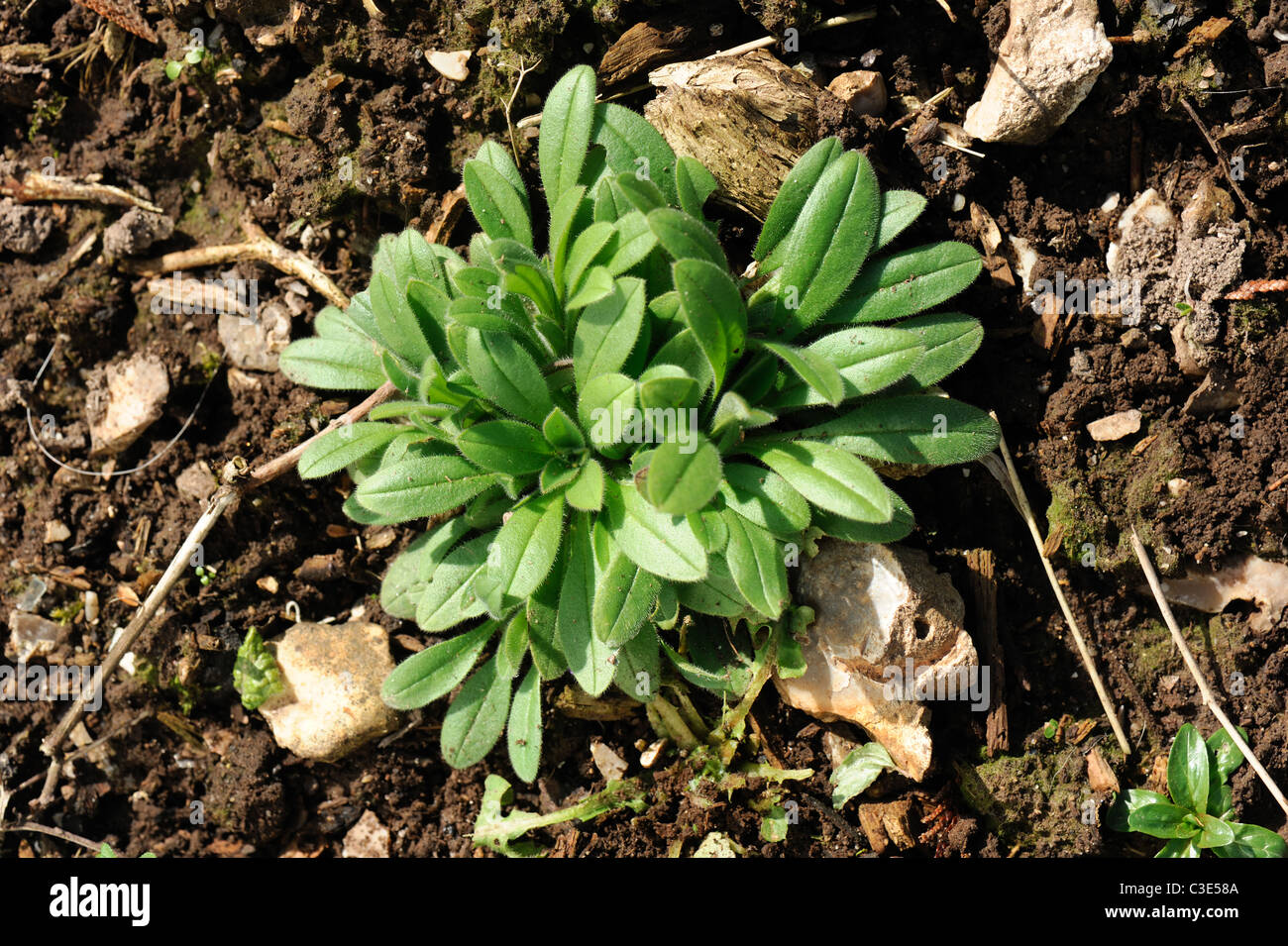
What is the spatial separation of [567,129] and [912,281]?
1170mm

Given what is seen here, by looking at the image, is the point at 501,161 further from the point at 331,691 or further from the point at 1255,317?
the point at 1255,317

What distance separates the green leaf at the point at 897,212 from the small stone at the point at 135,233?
272cm

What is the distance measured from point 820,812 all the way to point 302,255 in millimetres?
2751

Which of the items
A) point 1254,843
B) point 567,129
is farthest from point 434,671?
point 1254,843

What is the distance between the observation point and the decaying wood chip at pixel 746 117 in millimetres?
3025

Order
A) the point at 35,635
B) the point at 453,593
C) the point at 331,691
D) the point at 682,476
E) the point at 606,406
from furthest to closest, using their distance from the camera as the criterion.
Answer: the point at 35,635 → the point at 331,691 → the point at 453,593 → the point at 606,406 → the point at 682,476

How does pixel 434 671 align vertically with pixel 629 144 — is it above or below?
below

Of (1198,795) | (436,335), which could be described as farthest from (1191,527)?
(436,335)

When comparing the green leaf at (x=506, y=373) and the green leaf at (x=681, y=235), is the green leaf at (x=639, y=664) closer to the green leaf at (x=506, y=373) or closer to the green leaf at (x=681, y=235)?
the green leaf at (x=506, y=373)

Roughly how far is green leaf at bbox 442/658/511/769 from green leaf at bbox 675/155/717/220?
167 centimetres

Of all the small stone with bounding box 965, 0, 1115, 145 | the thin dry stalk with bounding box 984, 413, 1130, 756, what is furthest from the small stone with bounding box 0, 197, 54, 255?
the thin dry stalk with bounding box 984, 413, 1130, 756

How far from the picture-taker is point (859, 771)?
3188 mm

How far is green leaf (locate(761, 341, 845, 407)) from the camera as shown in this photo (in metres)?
2.55

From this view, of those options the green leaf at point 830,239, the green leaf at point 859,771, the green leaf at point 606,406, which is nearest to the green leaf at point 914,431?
the green leaf at point 830,239
